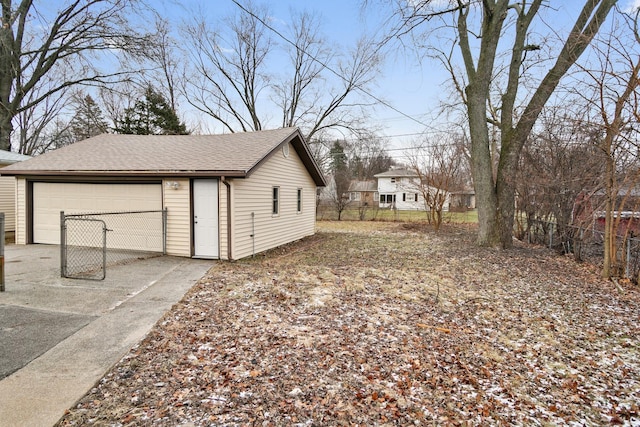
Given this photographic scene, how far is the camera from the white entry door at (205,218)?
8625mm

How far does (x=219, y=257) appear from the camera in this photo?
869 centimetres

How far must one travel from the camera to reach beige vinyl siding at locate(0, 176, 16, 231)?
1215cm

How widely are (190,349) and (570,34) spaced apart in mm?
10250

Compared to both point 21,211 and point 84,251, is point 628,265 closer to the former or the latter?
point 84,251

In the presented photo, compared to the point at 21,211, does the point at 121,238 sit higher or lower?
lower

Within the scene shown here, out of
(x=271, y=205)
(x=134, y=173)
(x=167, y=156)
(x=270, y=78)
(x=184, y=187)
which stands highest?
(x=270, y=78)

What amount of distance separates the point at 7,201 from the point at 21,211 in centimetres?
319

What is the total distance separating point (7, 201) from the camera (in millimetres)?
12336

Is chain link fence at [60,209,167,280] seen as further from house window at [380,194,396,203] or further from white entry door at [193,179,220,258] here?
house window at [380,194,396,203]

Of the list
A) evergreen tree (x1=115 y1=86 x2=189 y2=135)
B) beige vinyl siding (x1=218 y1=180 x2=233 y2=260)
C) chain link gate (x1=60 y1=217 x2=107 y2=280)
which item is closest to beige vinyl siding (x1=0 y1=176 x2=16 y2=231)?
chain link gate (x1=60 y1=217 x2=107 y2=280)

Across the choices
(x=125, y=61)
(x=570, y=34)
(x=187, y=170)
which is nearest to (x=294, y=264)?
(x=187, y=170)

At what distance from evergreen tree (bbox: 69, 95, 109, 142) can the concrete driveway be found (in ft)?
78.6

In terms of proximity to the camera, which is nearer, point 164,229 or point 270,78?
point 164,229

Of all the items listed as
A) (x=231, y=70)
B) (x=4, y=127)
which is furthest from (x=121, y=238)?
(x=231, y=70)
